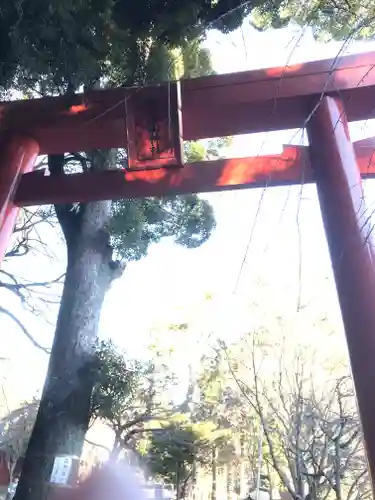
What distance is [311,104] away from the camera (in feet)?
9.34

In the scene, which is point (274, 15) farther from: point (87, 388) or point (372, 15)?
point (87, 388)

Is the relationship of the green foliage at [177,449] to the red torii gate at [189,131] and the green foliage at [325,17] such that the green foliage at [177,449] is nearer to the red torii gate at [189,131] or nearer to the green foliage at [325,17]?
the red torii gate at [189,131]

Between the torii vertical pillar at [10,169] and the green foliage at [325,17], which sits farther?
the torii vertical pillar at [10,169]

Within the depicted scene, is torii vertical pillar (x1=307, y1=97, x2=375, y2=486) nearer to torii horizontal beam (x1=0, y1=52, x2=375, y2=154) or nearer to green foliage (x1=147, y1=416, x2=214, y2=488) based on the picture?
torii horizontal beam (x1=0, y1=52, x2=375, y2=154)

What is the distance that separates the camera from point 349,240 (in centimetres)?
217

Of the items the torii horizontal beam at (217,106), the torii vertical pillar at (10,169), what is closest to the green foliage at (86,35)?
the torii horizontal beam at (217,106)

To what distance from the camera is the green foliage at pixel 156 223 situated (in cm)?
493

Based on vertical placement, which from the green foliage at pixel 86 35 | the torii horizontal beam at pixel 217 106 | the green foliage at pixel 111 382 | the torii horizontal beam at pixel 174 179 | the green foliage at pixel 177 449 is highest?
the green foliage at pixel 86 35

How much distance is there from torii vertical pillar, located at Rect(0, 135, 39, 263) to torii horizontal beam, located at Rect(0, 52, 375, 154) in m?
0.08

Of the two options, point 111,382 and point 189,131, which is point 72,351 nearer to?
point 111,382

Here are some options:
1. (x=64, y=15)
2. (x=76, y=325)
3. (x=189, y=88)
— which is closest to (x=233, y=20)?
(x=189, y=88)

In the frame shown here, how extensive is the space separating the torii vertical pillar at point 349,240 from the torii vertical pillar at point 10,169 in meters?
1.79

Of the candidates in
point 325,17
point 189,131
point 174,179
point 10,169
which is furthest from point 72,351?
point 325,17

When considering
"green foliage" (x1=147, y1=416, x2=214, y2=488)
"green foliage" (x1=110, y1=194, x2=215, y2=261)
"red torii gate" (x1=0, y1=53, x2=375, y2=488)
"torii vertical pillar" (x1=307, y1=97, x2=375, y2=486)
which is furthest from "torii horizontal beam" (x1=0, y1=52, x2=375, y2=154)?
"green foliage" (x1=147, y1=416, x2=214, y2=488)
